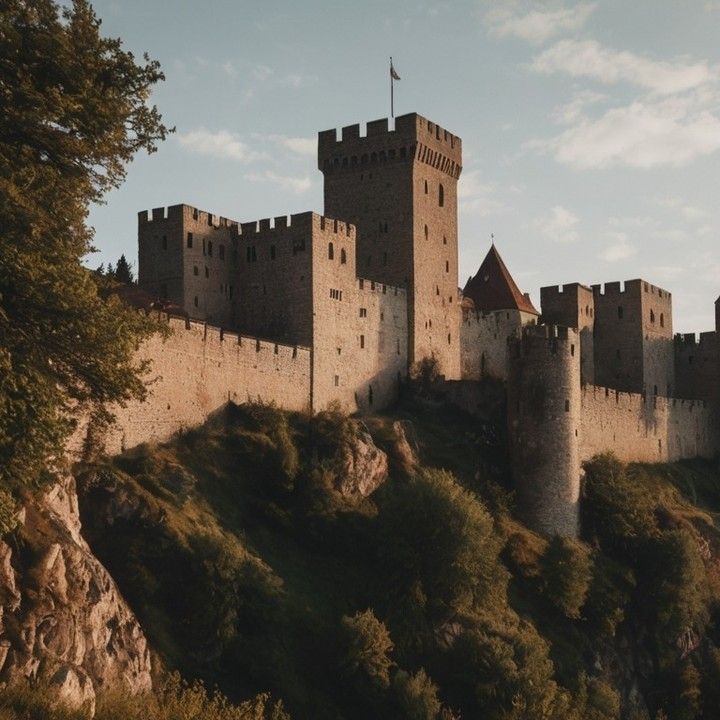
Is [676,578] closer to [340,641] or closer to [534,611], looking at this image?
[534,611]

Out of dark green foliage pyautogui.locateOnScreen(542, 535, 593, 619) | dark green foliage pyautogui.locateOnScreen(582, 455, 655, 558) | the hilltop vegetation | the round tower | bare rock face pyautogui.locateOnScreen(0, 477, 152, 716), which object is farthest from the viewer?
dark green foliage pyautogui.locateOnScreen(582, 455, 655, 558)

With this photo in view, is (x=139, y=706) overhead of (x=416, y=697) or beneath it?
overhead

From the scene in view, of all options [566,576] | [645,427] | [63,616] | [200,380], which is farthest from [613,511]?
[63,616]

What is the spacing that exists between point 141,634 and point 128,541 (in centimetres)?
379

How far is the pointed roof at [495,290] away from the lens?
6344 cm

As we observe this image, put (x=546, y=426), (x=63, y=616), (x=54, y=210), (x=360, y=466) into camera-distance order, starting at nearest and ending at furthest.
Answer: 1. (x=54, y=210)
2. (x=63, y=616)
3. (x=360, y=466)
4. (x=546, y=426)

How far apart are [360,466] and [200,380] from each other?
7.46 metres

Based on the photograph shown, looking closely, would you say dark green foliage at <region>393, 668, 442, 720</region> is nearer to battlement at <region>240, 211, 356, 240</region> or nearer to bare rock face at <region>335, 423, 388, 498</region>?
bare rock face at <region>335, 423, 388, 498</region>

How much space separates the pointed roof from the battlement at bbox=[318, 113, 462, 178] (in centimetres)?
809

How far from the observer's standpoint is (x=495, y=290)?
6438 centimetres

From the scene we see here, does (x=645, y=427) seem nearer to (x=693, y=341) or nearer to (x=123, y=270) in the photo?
(x=693, y=341)

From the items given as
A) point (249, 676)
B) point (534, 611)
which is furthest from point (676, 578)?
point (249, 676)

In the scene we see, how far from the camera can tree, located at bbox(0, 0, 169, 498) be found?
76.3 feet

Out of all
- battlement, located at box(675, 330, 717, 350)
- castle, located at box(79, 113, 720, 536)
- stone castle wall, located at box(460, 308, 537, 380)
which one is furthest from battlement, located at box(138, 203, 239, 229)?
battlement, located at box(675, 330, 717, 350)
